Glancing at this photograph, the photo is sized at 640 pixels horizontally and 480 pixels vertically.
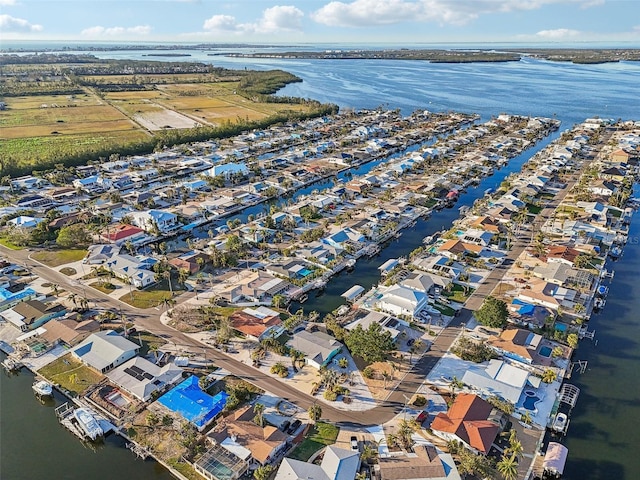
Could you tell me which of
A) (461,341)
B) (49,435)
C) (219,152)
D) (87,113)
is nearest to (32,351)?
(49,435)

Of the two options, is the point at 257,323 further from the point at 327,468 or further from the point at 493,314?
the point at 493,314

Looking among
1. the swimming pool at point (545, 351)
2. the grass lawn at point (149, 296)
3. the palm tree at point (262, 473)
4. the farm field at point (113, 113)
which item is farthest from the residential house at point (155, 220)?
the swimming pool at point (545, 351)

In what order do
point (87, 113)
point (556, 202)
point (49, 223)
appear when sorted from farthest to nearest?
point (87, 113)
point (556, 202)
point (49, 223)

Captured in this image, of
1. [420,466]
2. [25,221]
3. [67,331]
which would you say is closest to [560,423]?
[420,466]

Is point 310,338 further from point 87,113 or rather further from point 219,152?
point 87,113

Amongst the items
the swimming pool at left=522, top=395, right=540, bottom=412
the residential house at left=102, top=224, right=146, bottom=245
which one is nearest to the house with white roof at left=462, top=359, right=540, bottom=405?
the swimming pool at left=522, top=395, right=540, bottom=412

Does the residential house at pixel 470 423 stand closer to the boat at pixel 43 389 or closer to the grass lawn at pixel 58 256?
the boat at pixel 43 389
